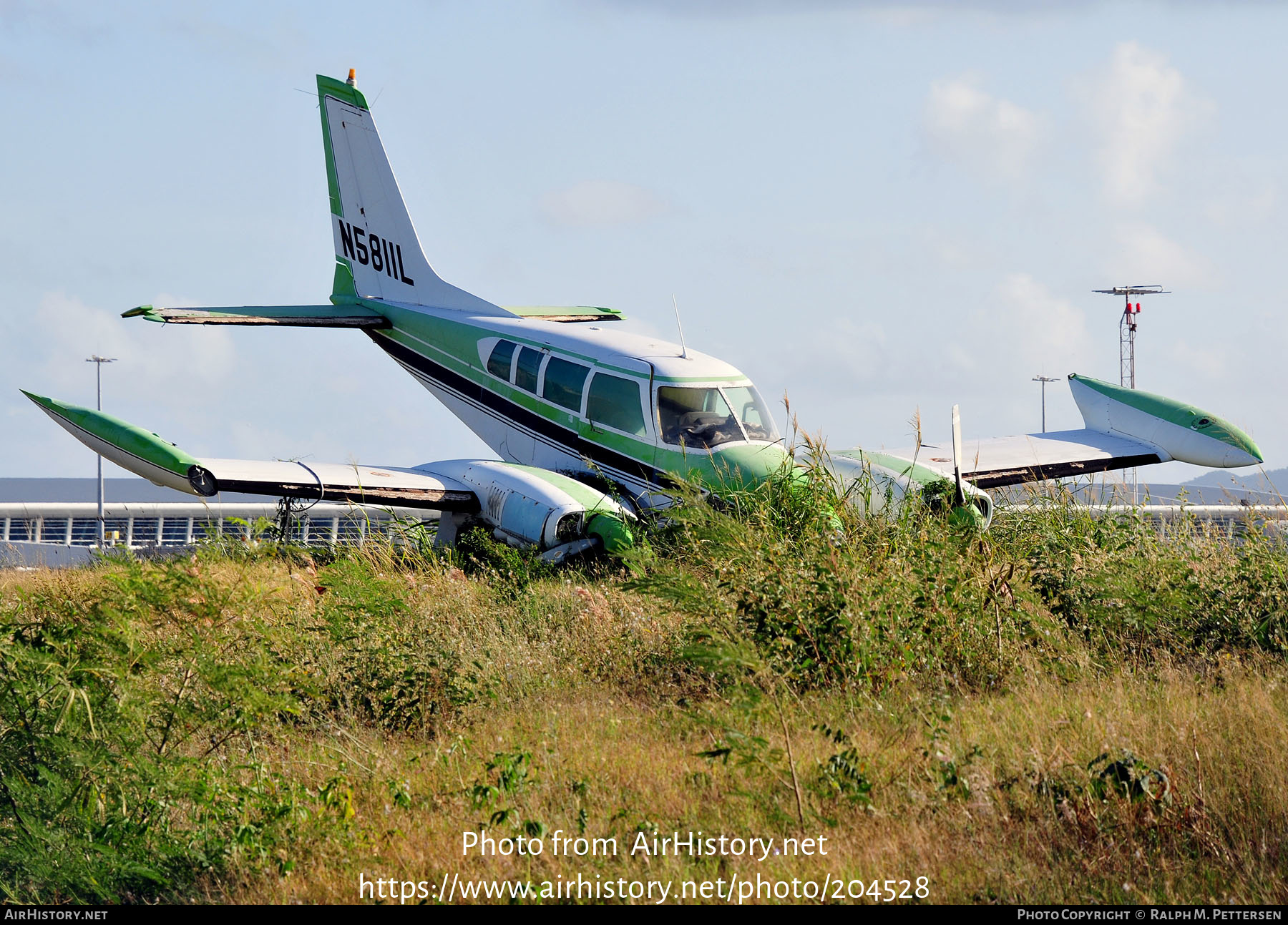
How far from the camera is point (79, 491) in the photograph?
3115 inches

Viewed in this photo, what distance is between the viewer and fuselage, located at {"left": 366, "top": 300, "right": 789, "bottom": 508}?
42.7 feet

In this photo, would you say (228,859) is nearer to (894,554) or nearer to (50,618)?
(50,618)

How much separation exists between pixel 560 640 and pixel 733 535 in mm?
1888

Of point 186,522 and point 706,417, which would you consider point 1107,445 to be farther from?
point 186,522

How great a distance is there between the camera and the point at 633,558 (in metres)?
9.36

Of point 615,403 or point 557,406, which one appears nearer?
point 615,403

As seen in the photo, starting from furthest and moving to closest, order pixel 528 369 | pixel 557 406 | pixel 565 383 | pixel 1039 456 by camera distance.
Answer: pixel 1039 456 → pixel 528 369 → pixel 557 406 → pixel 565 383

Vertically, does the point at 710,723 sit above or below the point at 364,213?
below

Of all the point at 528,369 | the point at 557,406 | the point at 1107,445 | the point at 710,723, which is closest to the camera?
the point at 710,723

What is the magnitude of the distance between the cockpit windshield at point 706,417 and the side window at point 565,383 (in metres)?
1.52

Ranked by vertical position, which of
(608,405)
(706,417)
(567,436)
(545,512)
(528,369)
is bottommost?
(545,512)

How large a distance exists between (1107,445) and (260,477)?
13517mm

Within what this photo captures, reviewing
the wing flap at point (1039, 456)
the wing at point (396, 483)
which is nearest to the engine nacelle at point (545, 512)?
the wing at point (396, 483)

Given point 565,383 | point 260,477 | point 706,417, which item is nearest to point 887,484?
point 706,417
